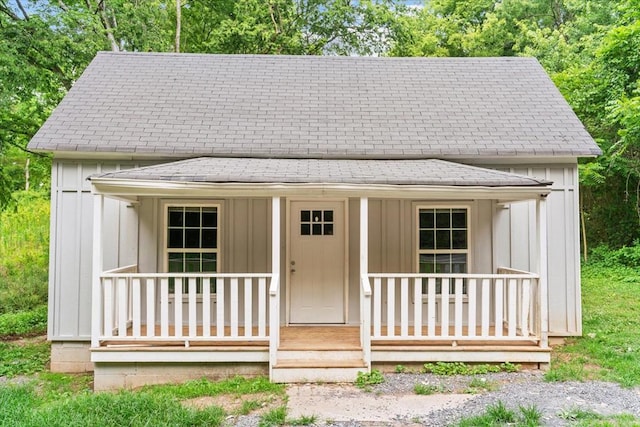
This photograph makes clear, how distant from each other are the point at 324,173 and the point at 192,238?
2507 millimetres

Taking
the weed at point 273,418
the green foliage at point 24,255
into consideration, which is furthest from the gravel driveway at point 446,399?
the green foliage at point 24,255

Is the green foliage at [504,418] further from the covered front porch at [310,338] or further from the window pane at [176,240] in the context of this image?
the window pane at [176,240]

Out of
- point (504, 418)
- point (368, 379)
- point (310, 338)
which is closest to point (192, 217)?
point (310, 338)

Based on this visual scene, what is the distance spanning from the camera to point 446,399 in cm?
504

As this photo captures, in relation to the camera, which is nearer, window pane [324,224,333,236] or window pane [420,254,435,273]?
window pane [420,254,435,273]

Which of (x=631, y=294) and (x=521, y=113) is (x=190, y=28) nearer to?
(x=521, y=113)

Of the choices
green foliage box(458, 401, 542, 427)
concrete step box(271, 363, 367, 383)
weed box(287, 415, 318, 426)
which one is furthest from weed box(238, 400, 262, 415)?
green foliage box(458, 401, 542, 427)

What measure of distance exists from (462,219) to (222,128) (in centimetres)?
412

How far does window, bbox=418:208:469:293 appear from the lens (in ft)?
23.7

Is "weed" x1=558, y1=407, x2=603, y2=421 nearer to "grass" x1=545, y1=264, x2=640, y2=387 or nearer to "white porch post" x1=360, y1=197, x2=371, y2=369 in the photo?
"grass" x1=545, y1=264, x2=640, y2=387

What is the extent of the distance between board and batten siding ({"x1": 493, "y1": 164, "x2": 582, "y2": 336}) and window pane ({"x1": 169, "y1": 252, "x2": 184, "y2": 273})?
15.9 ft

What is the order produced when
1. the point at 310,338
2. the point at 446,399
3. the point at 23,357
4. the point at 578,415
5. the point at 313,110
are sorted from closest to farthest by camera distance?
1. the point at 578,415
2. the point at 446,399
3. the point at 310,338
4. the point at 23,357
5. the point at 313,110

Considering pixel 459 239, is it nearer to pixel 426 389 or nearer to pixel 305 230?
pixel 305 230

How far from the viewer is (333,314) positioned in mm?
7297
